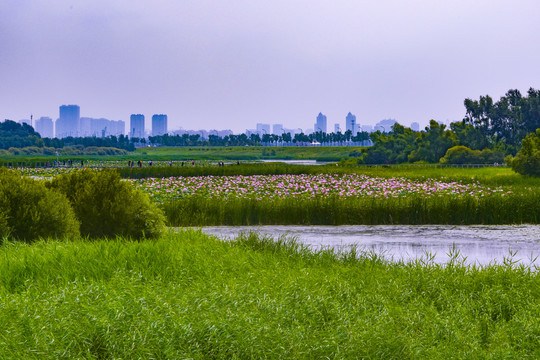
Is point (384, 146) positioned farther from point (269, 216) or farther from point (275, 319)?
point (275, 319)

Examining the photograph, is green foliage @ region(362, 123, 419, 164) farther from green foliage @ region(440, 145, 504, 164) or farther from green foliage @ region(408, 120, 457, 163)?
green foliage @ region(440, 145, 504, 164)

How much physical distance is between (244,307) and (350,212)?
38.0ft

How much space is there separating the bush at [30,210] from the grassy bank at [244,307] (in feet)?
3.01

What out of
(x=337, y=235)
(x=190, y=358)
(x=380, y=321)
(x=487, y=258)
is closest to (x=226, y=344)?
(x=190, y=358)

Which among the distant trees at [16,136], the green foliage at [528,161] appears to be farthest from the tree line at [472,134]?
the distant trees at [16,136]

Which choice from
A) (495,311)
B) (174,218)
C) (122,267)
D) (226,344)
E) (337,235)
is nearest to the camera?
(226,344)

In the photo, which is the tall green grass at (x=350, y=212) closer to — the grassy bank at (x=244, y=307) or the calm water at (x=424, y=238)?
the calm water at (x=424, y=238)

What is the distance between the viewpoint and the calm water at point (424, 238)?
1318 cm

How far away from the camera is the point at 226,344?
5.76 m

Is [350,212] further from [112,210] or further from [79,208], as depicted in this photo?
[79,208]

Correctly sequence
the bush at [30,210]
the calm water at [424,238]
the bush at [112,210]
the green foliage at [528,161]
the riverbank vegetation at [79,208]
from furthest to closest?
the green foliage at [528,161] → the calm water at [424,238] → the bush at [112,210] → the riverbank vegetation at [79,208] → the bush at [30,210]

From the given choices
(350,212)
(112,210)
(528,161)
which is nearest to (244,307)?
(112,210)

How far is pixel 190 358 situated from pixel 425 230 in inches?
499

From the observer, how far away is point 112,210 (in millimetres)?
11781
